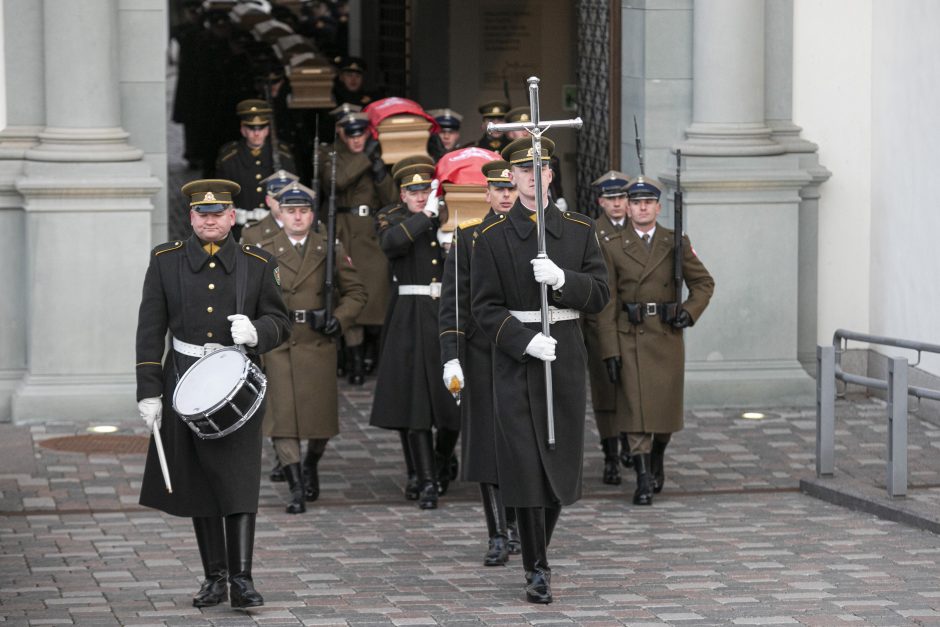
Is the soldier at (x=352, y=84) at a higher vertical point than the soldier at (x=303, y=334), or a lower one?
higher

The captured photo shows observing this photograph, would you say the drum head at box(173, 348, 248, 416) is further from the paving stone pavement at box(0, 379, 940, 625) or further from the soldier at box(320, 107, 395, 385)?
the soldier at box(320, 107, 395, 385)

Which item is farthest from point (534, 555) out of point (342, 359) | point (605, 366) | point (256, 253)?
point (342, 359)

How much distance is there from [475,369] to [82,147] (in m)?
4.46

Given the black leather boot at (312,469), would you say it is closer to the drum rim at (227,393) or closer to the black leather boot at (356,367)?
the drum rim at (227,393)

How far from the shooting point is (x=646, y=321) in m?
11.0

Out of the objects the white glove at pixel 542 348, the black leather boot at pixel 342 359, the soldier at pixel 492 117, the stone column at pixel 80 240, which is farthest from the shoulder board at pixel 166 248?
the black leather boot at pixel 342 359

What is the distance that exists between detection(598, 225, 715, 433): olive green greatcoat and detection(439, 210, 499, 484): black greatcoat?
1.65 metres

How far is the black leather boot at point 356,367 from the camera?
568 inches

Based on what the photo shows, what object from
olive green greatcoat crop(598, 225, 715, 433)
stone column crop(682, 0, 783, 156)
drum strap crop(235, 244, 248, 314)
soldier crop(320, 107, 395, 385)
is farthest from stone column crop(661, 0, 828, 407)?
drum strap crop(235, 244, 248, 314)

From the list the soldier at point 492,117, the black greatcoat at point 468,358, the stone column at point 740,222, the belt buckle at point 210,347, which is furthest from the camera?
the soldier at point 492,117

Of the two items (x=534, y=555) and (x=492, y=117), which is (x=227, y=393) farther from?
(x=492, y=117)

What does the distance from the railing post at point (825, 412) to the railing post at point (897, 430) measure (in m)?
0.55

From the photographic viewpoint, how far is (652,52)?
13812mm

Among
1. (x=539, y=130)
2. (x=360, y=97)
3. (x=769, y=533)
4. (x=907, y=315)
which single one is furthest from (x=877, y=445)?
(x=360, y=97)
